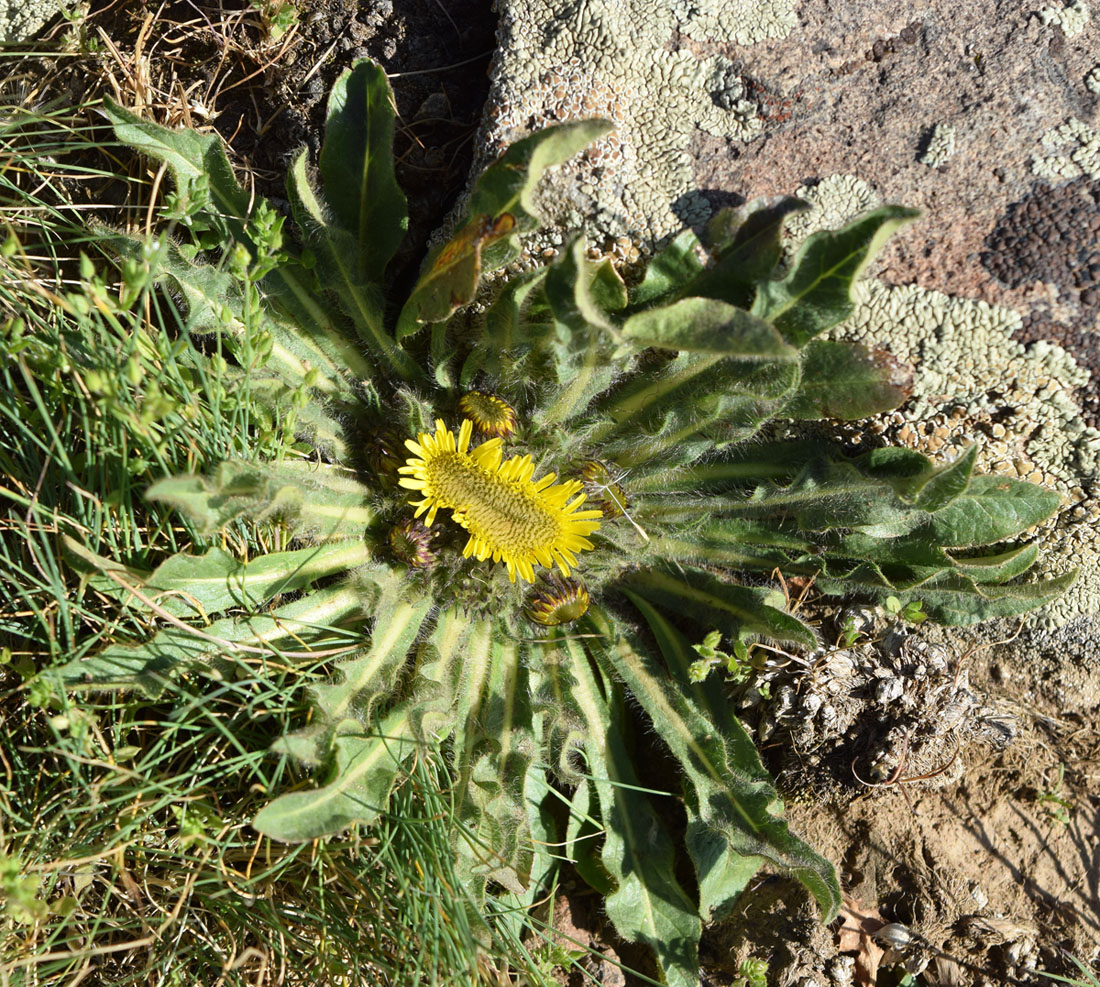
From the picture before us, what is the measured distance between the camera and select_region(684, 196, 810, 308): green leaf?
240 centimetres

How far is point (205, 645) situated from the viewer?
97.9 inches

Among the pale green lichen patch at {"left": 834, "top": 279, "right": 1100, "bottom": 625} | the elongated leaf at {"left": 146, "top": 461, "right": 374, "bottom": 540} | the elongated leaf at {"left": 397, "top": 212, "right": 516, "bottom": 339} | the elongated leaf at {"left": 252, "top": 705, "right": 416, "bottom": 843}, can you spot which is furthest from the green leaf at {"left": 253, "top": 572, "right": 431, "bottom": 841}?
the pale green lichen patch at {"left": 834, "top": 279, "right": 1100, "bottom": 625}

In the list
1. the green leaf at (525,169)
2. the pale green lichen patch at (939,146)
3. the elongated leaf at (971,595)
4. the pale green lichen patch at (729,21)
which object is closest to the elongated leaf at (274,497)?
the green leaf at (525,169)

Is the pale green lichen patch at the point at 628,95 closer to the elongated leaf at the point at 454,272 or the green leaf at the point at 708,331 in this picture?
the elongated leaf at the point at 454,272

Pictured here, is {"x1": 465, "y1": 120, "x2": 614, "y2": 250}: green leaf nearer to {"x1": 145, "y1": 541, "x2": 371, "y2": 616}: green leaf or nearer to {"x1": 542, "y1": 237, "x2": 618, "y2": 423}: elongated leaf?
{"x1": 542, "y1": 237, "x2": 618, "y2": 423}: elongated leaf

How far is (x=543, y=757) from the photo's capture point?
2789 millimetres

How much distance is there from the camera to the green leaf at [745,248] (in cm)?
240

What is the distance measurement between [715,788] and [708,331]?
55.8 inches

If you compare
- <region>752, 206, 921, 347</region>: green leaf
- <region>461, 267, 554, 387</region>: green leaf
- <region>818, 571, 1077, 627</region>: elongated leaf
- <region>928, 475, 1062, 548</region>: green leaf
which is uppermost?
<region>752, 206, 921, 347</region>: green leaf

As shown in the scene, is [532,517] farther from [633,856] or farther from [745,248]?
[633,856]

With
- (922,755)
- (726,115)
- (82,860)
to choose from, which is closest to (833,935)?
(922,755)

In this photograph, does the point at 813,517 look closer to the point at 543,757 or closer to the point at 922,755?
the point at 922,755

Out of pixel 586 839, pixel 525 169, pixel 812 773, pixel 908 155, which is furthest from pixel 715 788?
pixel 908 155

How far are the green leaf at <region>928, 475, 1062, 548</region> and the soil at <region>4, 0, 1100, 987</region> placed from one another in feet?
1.94
